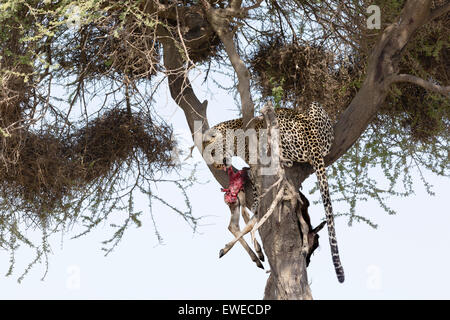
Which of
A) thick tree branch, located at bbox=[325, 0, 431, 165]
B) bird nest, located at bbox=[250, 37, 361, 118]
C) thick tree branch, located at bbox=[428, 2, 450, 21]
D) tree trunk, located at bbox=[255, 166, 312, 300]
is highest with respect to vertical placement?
bird nest, located at bbox=[250, 37, 361, 118]

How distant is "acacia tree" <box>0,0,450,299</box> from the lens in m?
6.57

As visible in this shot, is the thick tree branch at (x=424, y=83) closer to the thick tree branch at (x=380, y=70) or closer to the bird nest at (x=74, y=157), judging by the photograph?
the thick tree branch at (x=380, y=70)

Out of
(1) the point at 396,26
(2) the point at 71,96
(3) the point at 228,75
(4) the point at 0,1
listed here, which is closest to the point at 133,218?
(2) the point at 71,96

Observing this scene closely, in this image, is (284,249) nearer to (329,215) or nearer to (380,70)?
(329,215)

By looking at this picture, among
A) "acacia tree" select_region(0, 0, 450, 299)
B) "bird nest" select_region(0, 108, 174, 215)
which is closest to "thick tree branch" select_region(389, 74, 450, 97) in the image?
"acacia tree" select_region(0, 0, 450, 299)

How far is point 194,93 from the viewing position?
7.72 metres

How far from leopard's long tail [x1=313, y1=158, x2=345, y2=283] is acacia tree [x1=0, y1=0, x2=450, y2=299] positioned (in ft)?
0.85

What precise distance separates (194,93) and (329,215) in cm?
209

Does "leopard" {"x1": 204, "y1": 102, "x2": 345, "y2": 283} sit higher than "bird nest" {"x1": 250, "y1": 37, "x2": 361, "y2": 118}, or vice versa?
"bird nest" {"x1": 250, "y1": 37, "x2": 361, "y2": 118}

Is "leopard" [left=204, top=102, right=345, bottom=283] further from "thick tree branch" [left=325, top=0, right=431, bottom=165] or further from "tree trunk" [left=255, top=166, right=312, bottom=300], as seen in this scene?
"tree trunk" [left=255, top=166, right=312, bottom=300]

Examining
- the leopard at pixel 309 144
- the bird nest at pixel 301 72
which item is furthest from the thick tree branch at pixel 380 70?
the bird nest at pixel 301 72

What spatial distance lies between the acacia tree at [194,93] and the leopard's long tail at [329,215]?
10.2 inches

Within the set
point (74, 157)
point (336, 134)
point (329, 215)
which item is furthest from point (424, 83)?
point (74, 157)

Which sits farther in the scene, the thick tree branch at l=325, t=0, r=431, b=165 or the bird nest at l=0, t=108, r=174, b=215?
the bird nest at l=0, t=108, r=174, b=215
